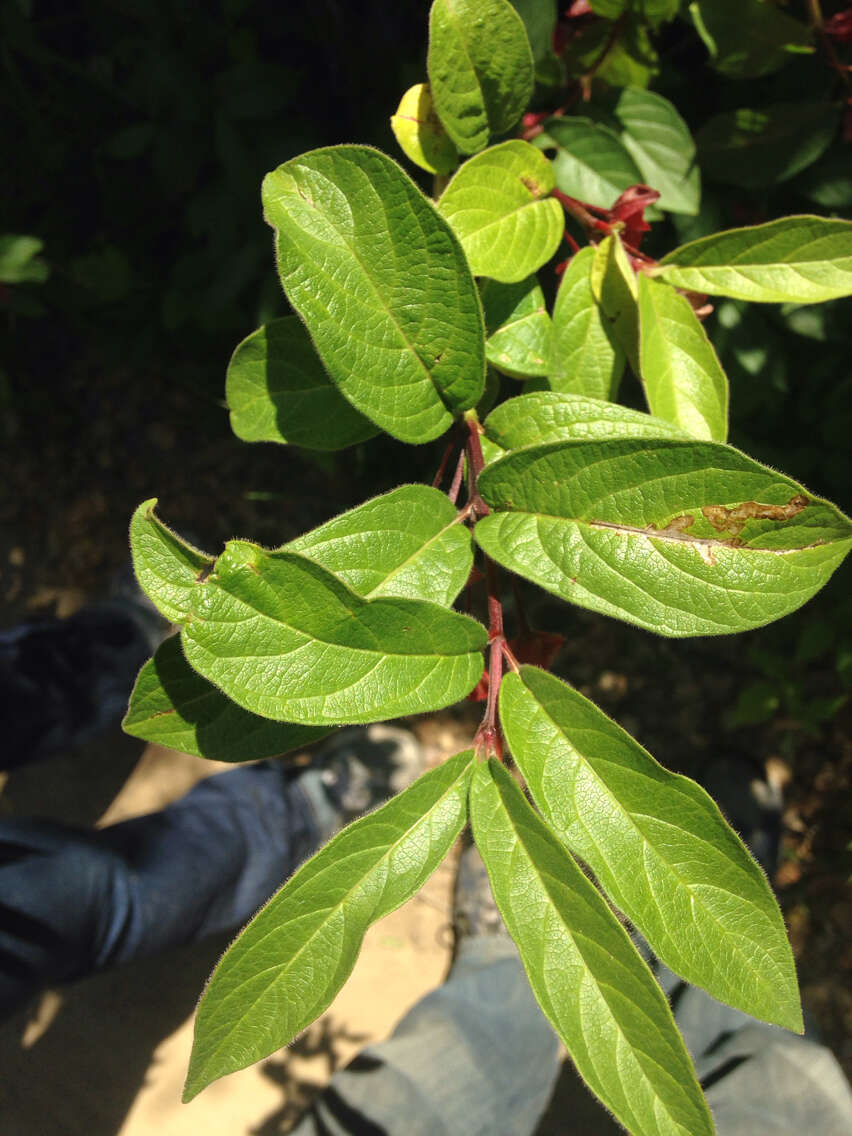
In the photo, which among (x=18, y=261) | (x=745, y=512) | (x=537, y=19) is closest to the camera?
(x=745, y=512)

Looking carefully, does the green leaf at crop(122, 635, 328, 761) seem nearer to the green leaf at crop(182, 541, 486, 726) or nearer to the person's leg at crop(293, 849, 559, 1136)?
the green leaf at crop(182, 541, 486, 726)

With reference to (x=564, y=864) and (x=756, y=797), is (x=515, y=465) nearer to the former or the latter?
(x=564, y=864)

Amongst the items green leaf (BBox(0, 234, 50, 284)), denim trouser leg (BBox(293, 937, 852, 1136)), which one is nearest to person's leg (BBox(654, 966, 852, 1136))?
denim trouser leg (BBox(293, 937, 852, 1136))

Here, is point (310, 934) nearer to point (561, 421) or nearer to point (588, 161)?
point (561, 421)

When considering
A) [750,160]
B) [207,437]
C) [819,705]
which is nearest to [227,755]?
[750,160]

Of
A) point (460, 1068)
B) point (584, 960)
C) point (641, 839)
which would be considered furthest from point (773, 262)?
point (460, 1068)

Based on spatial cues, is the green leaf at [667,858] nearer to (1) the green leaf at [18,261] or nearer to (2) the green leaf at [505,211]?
(2) the green leaf at [505,211]
